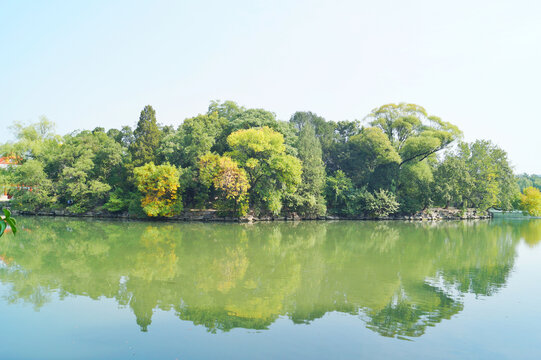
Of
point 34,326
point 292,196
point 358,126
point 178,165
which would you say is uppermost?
point 358,126

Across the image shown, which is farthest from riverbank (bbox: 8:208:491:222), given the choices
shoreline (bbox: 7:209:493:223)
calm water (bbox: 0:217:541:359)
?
calm water (bbox: 0:217:541:359)

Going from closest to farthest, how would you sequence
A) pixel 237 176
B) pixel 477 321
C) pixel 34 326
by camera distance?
pixel 34 326, pixel 477 321, pixel 237 176

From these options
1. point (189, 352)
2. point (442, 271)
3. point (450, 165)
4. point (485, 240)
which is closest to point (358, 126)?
point (450, 165)

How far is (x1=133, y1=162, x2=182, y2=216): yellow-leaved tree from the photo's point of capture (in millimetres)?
24016

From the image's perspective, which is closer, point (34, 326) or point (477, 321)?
point (34, 326)

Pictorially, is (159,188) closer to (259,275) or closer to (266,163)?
(266,163)

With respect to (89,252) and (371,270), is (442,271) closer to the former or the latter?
(371,270)

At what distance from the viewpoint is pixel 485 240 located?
1802cm

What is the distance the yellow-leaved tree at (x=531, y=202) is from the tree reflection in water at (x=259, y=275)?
25074 millimetres

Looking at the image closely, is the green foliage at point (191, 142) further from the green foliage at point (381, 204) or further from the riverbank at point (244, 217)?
the green foliage at point (381, 204)

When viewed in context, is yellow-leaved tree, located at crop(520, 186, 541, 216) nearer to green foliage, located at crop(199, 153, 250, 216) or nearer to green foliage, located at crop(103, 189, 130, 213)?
green foliage, located at crop(199, 153, 250, 216)

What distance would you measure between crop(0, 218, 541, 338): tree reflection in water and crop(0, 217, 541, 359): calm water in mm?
38

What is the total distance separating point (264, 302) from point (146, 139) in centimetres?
2295

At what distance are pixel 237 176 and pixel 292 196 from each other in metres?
4.89
